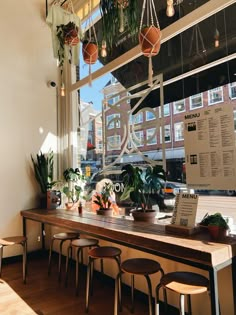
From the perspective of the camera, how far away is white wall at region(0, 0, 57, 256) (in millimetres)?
4055

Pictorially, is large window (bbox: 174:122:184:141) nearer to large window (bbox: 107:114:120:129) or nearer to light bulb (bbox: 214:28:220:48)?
light bulb (bbox: 214:28:220:48)

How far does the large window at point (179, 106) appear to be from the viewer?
279cm

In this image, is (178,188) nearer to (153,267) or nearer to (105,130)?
(153,267)

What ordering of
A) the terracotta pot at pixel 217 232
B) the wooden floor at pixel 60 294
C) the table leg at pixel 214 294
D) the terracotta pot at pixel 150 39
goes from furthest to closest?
the wooden floor at pixel 60 294, the terracotta pot at pixel 150 39, the terracotta pot at pixel 217 232, the table leg at pixel 214 294

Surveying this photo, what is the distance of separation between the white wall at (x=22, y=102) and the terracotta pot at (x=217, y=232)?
121 inches

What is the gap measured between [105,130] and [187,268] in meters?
2.16

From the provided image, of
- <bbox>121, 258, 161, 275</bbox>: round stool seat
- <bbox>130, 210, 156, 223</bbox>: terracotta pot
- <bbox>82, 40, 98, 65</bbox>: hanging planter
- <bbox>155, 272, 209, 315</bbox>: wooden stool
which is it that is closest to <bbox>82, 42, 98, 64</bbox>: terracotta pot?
<bbox>82, 40, 98, 65</bbox>: hanging planter

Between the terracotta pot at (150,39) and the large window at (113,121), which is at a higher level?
the terracotta pot at (150,39)

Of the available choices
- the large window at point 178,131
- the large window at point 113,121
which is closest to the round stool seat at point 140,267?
the large window at point 178,131

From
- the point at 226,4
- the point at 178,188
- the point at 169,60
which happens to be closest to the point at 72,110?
the point at 169,60

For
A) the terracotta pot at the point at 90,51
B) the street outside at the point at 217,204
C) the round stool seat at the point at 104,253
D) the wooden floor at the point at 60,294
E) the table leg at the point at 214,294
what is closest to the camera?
the table leg at the point at 214,294

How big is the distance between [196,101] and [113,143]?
4.64 ft

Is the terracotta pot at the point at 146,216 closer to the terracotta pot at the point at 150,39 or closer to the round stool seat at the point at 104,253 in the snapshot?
the round stool seat at the point at 104,253

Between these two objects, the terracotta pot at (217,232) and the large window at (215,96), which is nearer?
the terracotta pot at (217,232)
